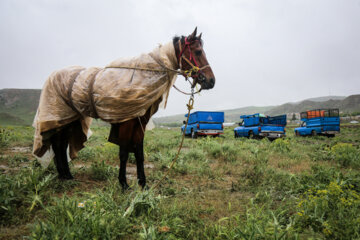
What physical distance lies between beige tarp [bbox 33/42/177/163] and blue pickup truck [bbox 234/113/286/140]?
1210 centimetres

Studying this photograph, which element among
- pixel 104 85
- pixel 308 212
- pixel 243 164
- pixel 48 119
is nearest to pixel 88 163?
pixel 48 119

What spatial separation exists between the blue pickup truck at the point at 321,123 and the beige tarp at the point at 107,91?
672 inches

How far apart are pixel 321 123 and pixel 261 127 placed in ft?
19.6

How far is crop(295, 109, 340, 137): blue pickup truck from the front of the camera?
15.6m

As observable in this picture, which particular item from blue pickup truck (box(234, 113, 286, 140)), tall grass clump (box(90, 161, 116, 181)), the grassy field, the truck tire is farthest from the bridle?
the truck tire

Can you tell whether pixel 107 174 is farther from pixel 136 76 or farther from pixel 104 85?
pixel 136 76

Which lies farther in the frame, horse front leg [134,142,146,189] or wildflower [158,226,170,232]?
horse front leg [134,142,146,189]

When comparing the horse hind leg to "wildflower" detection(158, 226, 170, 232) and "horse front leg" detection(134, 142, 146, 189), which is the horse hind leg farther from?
"wildflower" detection(158, 226, 170, 232)

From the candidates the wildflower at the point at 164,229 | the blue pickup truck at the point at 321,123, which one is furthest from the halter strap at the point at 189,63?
the blue pickup truck at the point at 321,123

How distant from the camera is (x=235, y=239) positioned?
195cm

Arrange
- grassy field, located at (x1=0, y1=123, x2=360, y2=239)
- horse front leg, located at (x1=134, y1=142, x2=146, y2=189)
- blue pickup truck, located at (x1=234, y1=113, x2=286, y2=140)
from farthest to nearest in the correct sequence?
blue pickup truck, located at (x1=234, y1=113, x2=286, y2=140)
horse front leg, located at (x1=134, y1=142, x2=146, y2=189)
grassy field, located at (x1=0, y1=123, x2=360, y2=239)

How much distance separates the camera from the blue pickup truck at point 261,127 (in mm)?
13828

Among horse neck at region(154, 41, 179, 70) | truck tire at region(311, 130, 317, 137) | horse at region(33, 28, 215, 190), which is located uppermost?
horse neck at region(154, 41, 179, 70)

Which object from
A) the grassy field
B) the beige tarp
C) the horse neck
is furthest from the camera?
the horse neck
